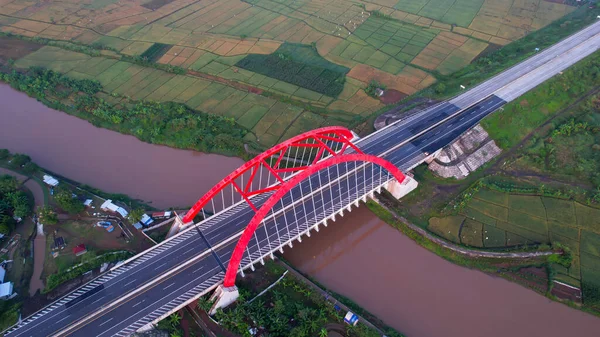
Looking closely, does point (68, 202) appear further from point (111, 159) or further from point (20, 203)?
point (111, 159)

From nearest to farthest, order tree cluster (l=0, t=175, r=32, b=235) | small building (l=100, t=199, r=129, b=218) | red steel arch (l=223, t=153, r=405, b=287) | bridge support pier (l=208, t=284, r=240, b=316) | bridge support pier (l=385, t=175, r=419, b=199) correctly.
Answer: red steel arch (l=223, t=153, r=405, b=287) → bridge support pier (l=208, t=284, r=240, b=316) → tree cluster (l=0, t=175, r=32, b=235) → small building (l=100, t=199, r=129, b=218) → bridge support pier (l=385, t=175, r=419, b=199)

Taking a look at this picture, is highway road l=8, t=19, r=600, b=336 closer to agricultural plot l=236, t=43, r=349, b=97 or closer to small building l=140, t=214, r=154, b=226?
small building l=140, t=214, r=154, b=226

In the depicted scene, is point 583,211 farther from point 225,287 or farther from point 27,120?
point 27,120

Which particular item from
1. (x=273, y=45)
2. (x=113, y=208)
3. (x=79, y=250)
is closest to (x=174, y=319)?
(x=79, y=250)

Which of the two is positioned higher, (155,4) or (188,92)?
(155,4)

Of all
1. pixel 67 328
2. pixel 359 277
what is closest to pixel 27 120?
pixel 67 328

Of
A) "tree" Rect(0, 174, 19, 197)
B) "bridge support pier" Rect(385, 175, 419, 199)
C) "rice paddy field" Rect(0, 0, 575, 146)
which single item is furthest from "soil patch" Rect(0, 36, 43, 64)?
"bridge support pier" Rect(385, 175, 419, 199)

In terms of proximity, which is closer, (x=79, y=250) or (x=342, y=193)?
(x=79, y=250)
